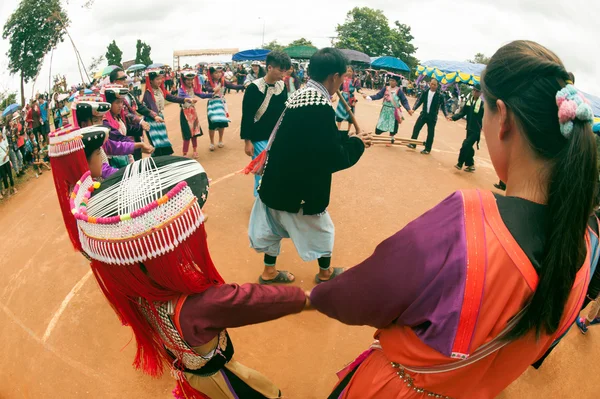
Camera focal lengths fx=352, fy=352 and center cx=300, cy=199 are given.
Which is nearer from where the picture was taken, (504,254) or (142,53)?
(504,254)

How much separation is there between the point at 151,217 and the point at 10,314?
121 inches

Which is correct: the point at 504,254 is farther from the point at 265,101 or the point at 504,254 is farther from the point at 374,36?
the point at 374,36

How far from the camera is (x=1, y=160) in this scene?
234 inches

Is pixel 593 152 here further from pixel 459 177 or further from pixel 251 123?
pixel 459 177

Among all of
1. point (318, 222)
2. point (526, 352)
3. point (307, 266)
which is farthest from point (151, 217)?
point (307, 266)

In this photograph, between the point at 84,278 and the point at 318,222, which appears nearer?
the point at 318,222

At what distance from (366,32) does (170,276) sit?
49326mm

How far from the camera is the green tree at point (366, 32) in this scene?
1687 inches

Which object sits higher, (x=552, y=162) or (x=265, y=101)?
(x=552, y=162)

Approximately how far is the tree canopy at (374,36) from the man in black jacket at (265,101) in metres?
41.6

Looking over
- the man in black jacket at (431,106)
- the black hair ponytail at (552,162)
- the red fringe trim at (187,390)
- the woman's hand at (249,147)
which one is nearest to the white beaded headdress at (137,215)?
the red fringe trim at (187,390)

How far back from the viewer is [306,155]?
262 centimetres

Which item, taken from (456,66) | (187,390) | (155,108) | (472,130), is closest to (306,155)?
(187,390)

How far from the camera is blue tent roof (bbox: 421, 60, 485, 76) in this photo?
16.6 metres
